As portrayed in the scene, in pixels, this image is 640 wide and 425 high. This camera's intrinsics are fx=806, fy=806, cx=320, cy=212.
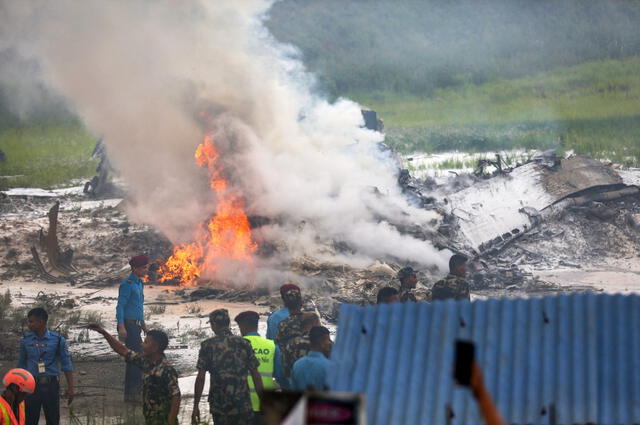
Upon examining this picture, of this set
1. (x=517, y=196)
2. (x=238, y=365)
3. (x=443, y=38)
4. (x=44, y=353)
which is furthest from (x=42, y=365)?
(x=443, y=38)

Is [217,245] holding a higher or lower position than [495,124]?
lower

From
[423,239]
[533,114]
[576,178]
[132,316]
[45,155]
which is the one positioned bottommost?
[132,316]

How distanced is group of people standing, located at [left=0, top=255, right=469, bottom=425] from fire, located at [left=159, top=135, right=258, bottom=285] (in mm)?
6984

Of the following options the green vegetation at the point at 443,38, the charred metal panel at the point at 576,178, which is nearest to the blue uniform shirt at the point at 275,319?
the charred metal panel at the point at 576,178

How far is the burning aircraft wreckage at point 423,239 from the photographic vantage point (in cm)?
1432

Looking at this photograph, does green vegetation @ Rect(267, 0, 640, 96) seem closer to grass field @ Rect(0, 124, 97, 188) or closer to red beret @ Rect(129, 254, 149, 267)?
grass field @ Rect(0, 124, 97, 188)

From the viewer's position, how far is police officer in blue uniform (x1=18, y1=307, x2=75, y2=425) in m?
7.70

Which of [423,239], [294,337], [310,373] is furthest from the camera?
[423,239]

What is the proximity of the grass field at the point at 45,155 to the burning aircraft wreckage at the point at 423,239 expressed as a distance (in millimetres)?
6496

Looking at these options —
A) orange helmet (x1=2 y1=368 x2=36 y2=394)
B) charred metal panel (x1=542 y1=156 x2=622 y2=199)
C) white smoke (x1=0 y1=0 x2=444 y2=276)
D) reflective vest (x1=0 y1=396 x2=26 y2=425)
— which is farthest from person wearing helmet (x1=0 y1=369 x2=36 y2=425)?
Result: charred metal panel (x1=542 y1=156 x2=622 y2=199)

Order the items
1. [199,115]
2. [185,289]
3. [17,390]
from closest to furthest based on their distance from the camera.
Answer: [17,390] < [185,289] < [199,115]

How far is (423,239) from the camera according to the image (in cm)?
1550

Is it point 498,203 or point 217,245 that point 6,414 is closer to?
point 217,245

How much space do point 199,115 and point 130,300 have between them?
28.6 feet
